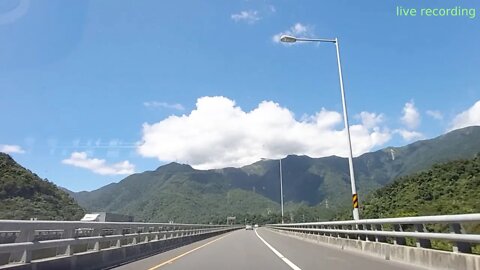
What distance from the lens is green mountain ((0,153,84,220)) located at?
59109 mm

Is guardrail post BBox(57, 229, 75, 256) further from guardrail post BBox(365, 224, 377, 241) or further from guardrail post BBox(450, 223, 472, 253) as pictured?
guardrail post BBox(365, 224, 377, 241)

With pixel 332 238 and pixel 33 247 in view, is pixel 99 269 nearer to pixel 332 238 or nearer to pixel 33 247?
pixel 33 247

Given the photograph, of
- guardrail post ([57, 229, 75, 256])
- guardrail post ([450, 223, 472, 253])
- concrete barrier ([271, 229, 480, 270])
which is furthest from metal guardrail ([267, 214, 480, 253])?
guardrail post ([57, 229, 75, 256])

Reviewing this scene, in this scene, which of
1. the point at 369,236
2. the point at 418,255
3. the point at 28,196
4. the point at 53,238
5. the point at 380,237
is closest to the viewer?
the point at 418,255

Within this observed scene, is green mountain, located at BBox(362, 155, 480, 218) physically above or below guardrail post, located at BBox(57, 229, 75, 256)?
above

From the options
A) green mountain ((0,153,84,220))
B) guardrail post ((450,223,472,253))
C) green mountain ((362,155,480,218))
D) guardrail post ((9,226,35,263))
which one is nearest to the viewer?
guardrail post ((9,226,35,263))

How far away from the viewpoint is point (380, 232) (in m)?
16.3

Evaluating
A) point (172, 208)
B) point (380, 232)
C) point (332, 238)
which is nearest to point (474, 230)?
point (380, 232)

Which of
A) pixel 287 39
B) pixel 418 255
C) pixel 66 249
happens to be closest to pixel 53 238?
pixel 66 249

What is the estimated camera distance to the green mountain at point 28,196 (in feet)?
194

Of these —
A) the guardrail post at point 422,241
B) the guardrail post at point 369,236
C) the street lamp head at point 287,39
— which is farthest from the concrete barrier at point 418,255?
the street lamp head at point 287,39

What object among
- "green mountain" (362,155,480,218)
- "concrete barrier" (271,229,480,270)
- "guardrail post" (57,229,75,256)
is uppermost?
"green mountain" (362,155,480,218)

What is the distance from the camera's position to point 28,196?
6888 cm

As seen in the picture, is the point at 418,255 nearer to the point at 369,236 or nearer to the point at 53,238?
the point at 369,236
